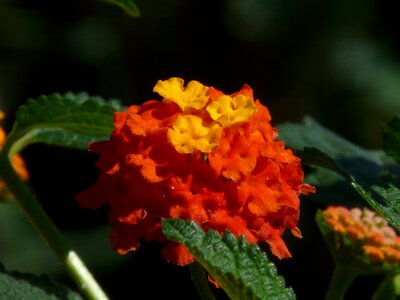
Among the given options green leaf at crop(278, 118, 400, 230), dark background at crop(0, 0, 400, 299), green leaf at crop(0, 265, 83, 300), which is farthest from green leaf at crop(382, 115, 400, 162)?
dark background at crop(0, 0, 400, 299)

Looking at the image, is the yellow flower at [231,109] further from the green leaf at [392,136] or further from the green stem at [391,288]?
the green stem at [391,288]

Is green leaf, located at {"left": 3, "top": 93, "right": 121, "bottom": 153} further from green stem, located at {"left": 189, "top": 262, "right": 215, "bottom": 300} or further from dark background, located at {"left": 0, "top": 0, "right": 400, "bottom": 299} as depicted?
dark background, located at {"left": 0, "top": 0, "right": 400, "bottom": 299}

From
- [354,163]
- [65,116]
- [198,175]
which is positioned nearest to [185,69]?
[354,163]

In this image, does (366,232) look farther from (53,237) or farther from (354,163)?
(53,237)

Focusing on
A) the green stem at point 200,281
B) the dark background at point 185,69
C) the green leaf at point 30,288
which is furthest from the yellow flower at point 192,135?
the dark background at point 185,69

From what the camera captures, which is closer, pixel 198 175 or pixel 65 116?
pixel 198 175

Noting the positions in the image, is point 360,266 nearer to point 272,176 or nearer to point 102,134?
point 272,176

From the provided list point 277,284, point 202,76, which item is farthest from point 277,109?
point 277,284

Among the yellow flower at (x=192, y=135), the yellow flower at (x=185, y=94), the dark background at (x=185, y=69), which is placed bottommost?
the dark background at (x=185, y=69)
